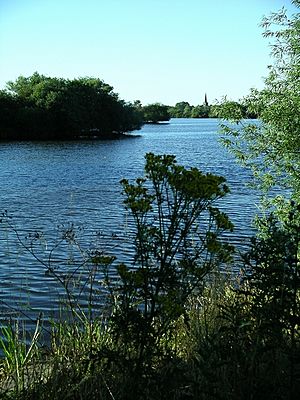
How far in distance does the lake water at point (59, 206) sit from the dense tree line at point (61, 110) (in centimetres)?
2452

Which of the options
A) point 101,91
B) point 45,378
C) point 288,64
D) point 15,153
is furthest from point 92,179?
point 101,91

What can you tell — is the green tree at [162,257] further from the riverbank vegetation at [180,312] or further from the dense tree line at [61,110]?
the dense tree line at [61,110]

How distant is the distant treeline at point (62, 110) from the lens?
68.0 m

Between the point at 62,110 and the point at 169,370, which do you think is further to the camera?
the point at 62,110

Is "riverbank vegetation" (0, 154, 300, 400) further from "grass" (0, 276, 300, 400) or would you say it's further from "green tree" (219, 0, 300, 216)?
"green tree" (219, 0, 300, 216)

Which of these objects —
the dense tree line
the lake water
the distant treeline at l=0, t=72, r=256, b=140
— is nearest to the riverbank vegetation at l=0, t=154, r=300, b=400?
the lake water

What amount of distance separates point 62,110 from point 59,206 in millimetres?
52470

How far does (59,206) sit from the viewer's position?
2036 cm

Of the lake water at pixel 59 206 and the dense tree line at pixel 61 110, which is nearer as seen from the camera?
the lake water at pixel 59 206

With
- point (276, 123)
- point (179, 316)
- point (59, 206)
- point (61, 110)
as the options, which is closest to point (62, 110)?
point (61, 110)

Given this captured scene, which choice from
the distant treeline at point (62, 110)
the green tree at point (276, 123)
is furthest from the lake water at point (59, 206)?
the distant treeline at point (62, 110)

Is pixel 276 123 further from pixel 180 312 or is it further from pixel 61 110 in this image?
pixel 61 110

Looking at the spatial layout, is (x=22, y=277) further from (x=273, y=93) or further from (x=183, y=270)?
(x=183, y=270)

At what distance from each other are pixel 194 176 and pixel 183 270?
524 millimetres
